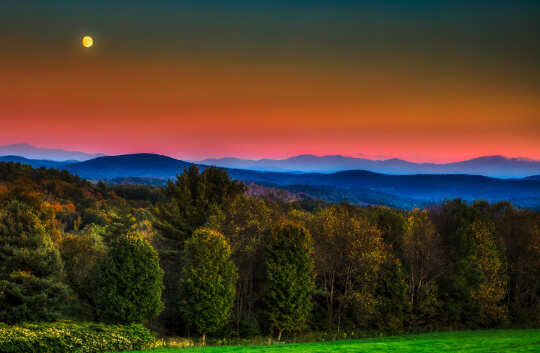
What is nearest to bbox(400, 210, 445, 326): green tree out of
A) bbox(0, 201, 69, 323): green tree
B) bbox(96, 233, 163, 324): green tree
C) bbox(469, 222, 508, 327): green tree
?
bbox(469, 222, 508, 327): green tree

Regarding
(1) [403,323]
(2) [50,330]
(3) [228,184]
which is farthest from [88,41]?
(1) [403,323]

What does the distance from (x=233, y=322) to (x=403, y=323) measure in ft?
66.3

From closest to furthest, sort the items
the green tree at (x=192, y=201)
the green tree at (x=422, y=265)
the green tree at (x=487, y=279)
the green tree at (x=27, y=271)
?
the green tree at (x=27, y=271) < the green tree at (x=487, y=279) < the green tree at (x=422, y=265) < the green tree at (x=192, y=201)

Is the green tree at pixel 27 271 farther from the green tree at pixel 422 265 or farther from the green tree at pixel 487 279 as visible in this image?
the green tree at pixel 487 279

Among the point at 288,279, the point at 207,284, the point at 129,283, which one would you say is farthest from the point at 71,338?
the point at 288,279

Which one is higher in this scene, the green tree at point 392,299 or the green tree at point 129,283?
the green tree at point 129,283

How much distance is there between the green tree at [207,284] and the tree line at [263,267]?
0.35 ft

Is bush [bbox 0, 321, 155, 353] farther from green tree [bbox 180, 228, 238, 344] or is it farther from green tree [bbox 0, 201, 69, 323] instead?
green tree [bbox 180, 228, 238, 344]

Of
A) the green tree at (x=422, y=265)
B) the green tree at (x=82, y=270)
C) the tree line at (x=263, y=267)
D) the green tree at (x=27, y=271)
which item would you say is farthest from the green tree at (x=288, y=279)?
the green tree at (x=27, y=271)

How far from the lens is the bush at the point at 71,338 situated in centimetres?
1909

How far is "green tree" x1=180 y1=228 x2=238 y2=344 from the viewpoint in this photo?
31.3 m

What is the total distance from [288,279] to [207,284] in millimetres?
8128

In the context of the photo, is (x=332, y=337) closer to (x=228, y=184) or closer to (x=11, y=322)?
(x=228, y=184)

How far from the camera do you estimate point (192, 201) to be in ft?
148
